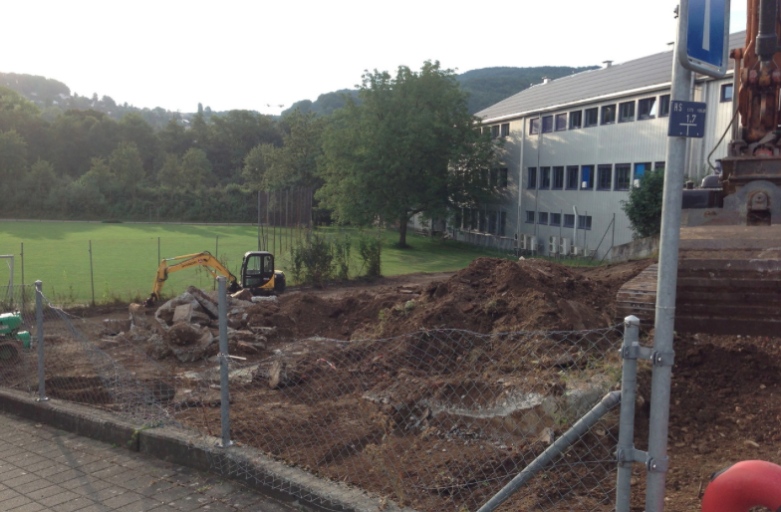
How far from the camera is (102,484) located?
576cm

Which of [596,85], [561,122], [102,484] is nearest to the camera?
[102,484]

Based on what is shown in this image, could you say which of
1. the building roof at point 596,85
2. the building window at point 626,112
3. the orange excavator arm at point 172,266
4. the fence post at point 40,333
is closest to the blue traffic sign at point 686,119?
the fence post at point 40,333

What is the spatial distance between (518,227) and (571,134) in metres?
7.24

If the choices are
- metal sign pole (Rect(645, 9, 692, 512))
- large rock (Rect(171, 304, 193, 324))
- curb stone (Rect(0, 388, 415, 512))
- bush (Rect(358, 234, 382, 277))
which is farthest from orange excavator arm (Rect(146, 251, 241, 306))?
metal sign pole (Rect(645, 9, 692, 512))

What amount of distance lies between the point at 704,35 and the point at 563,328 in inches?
218

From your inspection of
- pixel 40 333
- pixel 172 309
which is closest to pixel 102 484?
pixel 40 333

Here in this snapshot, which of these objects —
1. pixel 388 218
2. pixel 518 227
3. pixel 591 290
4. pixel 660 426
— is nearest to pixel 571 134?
pixel 518 227

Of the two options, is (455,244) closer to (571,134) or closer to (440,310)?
(571,134)

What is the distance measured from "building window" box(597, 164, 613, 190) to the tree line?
8.81 meters

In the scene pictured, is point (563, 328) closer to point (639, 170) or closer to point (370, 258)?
point (370, 258)

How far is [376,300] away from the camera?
1535 centimetres

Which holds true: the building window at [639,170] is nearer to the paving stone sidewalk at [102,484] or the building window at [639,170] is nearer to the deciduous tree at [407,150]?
the deciduous tree at [407,150]

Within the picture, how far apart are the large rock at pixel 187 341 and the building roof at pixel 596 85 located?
74.7 ft

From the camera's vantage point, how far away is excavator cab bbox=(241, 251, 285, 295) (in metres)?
21.3
